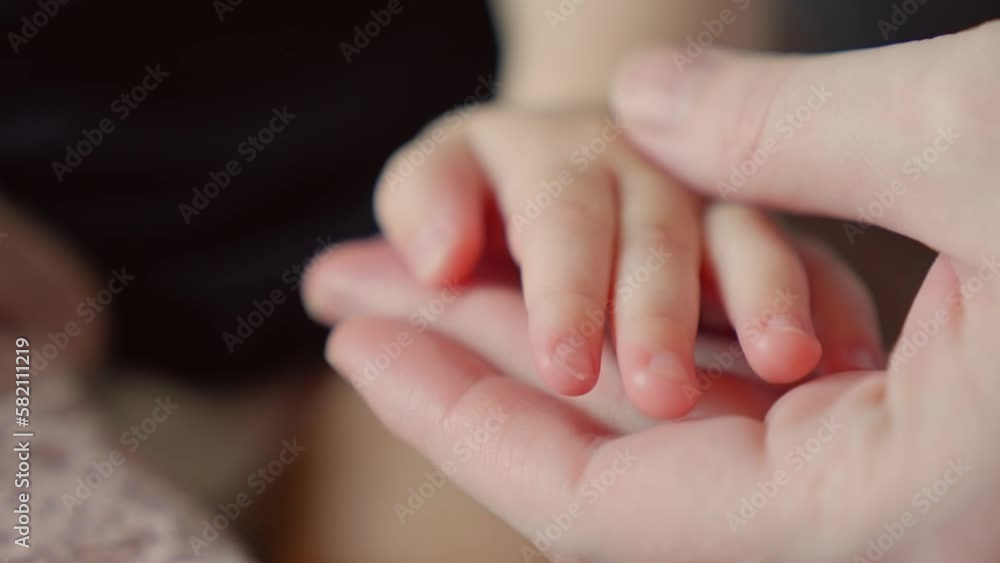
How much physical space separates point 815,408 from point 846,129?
0.13m

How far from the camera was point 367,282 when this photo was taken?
2.04ft

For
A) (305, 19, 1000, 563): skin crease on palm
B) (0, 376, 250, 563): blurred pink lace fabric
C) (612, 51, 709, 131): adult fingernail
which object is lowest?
(0, 376, 250, 563): blurred pink lace fabric

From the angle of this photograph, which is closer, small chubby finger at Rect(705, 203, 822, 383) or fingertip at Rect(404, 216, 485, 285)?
small chubby finger at Rect(705, 203, 822, 383)

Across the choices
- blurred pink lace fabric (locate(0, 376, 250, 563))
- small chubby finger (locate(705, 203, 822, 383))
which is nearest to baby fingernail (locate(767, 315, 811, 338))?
small chubby finger (locate(705, 203, 822, 383))

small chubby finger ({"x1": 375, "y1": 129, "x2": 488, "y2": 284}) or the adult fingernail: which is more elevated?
the adult fingernail

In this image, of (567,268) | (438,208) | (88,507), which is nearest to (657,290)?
(567,268)

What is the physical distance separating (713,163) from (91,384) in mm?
451

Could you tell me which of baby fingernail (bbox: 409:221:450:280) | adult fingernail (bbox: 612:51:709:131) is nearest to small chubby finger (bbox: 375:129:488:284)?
baby fingernail (bbox: 409:221:450:280)

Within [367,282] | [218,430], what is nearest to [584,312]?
[367,282]

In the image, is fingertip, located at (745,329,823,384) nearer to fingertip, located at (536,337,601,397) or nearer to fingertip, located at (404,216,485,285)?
fingertip, located at (536,337,601,397)

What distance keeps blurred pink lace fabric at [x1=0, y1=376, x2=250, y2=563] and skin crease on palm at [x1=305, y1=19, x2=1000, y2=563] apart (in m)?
0.12

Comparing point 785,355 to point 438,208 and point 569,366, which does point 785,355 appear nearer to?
point 569,366

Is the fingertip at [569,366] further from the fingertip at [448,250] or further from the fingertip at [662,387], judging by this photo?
the fingertip at [448,250]

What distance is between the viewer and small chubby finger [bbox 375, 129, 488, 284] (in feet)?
→ 1.79
